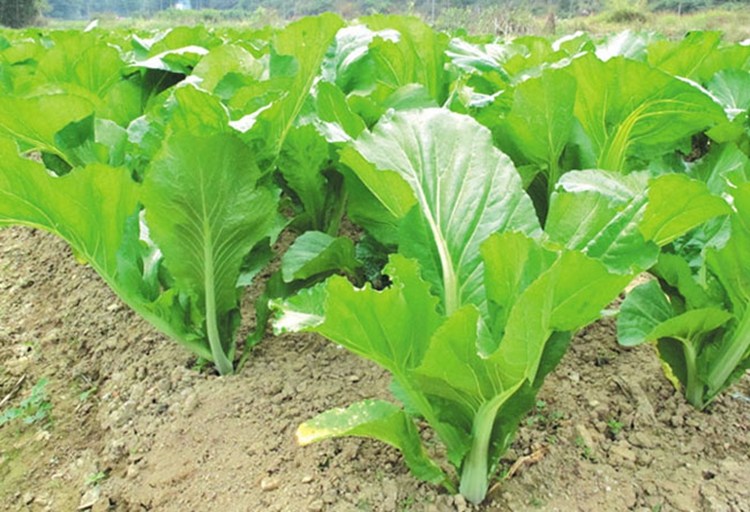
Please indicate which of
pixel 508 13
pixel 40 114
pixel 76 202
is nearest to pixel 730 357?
pixel 76 202

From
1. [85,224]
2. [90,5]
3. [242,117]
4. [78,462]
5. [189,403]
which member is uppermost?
[242,117]

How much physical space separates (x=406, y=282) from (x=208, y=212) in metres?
0.64

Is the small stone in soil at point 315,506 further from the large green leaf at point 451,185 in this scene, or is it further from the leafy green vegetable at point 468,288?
the large green leaf at point 451,185

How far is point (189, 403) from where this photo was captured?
167 cm

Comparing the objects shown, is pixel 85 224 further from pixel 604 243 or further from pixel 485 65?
pixel 485 65

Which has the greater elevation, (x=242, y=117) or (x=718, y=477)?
(x=242, y=117)

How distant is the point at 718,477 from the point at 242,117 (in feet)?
4.22

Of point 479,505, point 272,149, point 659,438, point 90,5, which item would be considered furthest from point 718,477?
point 90,5

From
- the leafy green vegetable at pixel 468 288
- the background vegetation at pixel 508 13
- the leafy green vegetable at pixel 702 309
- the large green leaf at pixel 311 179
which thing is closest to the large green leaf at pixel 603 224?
the leafy green vegetable at pixel 468 288

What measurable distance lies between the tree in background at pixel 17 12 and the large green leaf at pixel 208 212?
42.3m

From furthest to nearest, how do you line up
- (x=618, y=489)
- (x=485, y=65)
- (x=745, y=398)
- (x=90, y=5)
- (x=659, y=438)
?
(x=90, y=5), (x=485, y=65), (x=745, y=398), (x=659, y=438), (x=618, y=489)

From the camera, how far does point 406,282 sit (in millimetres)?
993

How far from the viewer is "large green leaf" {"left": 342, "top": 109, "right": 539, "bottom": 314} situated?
1168 mm

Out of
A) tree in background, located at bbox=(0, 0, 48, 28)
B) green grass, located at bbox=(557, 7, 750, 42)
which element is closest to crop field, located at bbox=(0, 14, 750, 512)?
green grass, located at bbox=(557, 7, 750, 42)
